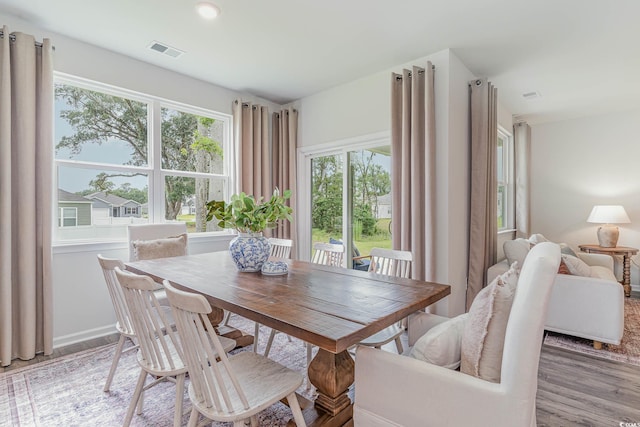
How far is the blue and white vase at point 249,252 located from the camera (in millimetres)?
2096

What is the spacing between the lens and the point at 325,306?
4.68 ft

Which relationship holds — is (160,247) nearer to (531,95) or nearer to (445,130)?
(445,130)

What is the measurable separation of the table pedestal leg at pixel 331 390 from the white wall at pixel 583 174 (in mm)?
5396

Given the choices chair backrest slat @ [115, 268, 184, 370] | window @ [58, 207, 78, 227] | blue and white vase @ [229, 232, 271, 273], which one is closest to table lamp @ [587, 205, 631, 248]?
blue and white vase @ [229, 232, 271, 273]

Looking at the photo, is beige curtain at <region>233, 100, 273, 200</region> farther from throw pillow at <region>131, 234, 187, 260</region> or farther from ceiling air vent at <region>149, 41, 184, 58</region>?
throw pillow at <region>131, 234, 187, 260</region>

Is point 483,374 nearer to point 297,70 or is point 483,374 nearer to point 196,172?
point 297,70

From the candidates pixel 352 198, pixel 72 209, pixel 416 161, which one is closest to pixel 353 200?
pixel 352 198

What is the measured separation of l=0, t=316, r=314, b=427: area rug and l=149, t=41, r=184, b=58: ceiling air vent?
8.91 feet

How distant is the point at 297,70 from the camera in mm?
3506

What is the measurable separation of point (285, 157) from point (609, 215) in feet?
14.8

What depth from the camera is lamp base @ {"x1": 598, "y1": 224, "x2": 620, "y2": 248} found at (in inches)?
176

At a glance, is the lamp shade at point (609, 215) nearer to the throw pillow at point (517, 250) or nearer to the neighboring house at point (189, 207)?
the throw pillow at point (517, 250)

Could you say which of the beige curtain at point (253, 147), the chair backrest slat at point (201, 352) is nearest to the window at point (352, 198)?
the beige curtain at point (253, 147)

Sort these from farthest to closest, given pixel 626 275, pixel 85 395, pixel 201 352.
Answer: pixel 626 275
pixel 85 395
pixel 201 352
